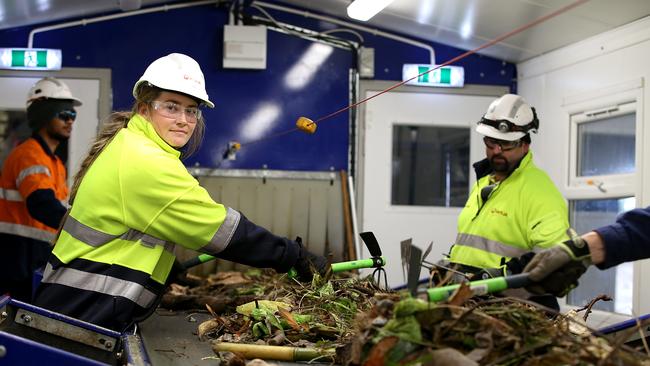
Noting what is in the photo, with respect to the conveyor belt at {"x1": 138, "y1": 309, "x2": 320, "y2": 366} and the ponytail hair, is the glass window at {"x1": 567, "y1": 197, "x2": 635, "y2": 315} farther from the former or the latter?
the ponytail hair

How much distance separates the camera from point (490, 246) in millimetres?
4566

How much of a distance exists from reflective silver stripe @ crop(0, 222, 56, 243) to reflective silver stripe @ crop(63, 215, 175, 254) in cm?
276

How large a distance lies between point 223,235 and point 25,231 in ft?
10.3

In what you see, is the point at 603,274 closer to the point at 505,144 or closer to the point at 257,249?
the point at 505,144

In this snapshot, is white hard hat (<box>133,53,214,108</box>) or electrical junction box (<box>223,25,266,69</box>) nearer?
white hard hat (<box>133,53,214,108</box>)

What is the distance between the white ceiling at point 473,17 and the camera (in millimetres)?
5293

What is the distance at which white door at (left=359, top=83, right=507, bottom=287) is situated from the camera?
7156mm

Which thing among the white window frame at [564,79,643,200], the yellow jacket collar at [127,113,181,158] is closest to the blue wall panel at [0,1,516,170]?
the white window frame at [564,79,643,200]

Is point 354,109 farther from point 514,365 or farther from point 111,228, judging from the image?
point 514,365

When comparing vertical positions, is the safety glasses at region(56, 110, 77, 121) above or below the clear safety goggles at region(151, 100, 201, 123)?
above

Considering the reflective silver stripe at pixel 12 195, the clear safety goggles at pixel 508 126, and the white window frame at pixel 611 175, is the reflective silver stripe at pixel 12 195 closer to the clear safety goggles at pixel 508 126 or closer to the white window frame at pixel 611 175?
the clear safety goggles at pixel 508 126

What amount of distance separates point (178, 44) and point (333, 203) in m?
2.05

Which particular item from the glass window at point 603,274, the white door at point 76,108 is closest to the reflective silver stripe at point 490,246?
the glass window at point 603,274

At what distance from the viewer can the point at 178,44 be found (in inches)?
281
